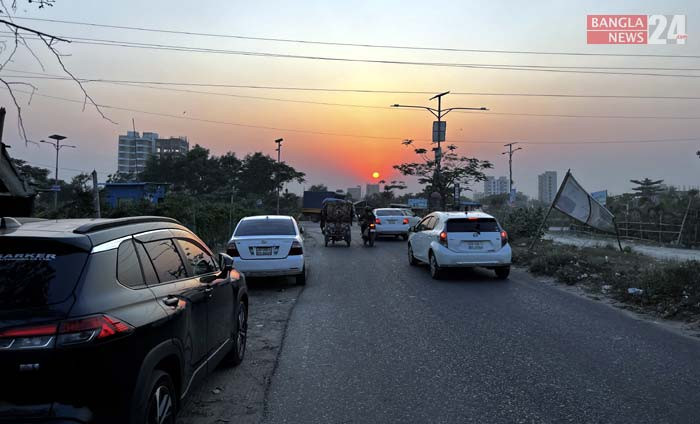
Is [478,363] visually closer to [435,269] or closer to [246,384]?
[246,384]

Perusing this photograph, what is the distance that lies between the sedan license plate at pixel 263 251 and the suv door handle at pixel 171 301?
7.09 meters

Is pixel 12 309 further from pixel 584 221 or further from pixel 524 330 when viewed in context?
pixel 584 221

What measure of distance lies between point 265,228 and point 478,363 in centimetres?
682

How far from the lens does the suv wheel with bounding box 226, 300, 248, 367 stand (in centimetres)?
567

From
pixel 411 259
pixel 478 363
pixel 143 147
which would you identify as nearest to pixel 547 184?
pixel 143 147

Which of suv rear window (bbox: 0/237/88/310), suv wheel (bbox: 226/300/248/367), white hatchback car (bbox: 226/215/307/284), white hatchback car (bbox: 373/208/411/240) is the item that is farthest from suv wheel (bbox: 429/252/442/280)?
white hatchback car (bbox: 373/208/411/240)

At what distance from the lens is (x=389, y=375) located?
5418mm

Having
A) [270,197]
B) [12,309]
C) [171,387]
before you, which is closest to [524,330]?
[171,387]

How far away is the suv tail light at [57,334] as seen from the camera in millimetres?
2713

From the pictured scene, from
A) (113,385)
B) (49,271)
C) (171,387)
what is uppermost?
(49,271)

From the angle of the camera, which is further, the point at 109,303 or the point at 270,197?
the point at 270,197

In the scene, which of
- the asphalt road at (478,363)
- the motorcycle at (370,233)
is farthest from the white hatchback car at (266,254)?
the motorcycle at (370,233)

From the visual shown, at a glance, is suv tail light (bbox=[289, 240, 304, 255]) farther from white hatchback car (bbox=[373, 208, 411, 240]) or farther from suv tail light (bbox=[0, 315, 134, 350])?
white hatchback car (bbox=[373, 208, 411, 240])

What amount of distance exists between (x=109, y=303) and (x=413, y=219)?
81.5 feet
